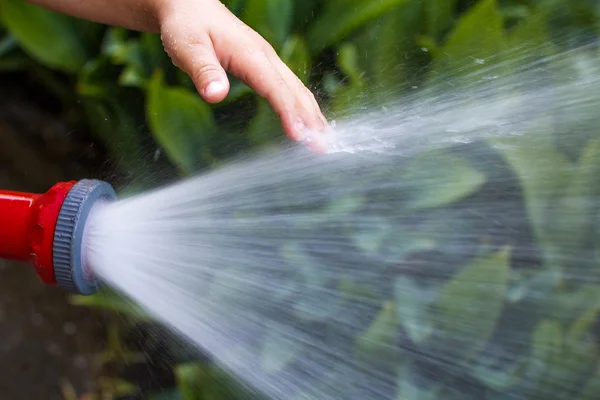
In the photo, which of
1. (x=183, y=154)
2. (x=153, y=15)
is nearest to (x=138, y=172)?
(x=183, y=154)

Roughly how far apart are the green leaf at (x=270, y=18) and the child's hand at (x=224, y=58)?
0.96 feet

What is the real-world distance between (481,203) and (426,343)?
205 millimetres

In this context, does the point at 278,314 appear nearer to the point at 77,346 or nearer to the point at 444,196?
the point at 444,196

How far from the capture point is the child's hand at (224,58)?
74cm

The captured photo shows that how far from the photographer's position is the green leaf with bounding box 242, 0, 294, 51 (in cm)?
118

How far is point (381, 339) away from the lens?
881 millimetres

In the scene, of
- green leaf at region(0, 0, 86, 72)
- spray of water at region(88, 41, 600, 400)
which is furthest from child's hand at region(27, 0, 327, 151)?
green leaf at region(0, 0, 86, 72)

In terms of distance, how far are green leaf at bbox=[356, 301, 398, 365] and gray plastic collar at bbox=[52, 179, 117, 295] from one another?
359mm

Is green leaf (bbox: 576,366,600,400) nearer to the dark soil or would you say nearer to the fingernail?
the fingernail

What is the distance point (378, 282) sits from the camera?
3.01 ft

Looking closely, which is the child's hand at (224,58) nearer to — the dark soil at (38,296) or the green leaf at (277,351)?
the green leaf at (277,351)

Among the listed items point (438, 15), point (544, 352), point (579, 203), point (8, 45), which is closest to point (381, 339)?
point (544, 352)

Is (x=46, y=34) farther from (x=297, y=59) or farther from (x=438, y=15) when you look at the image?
(x=438, y=15)

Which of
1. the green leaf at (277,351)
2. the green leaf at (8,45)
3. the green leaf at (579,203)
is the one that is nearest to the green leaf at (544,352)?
the green leaf at (579,203)
